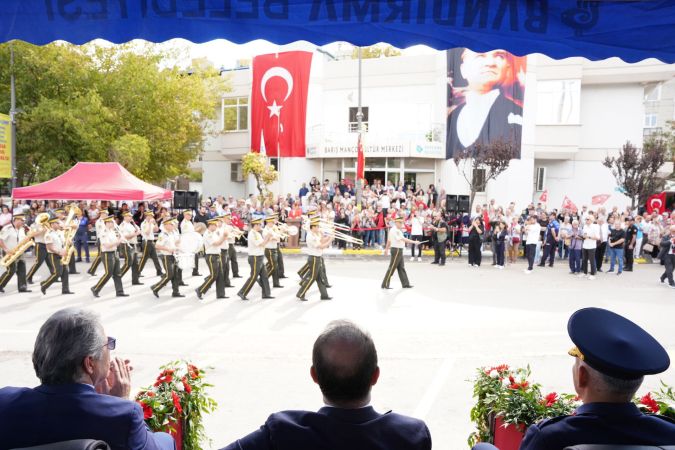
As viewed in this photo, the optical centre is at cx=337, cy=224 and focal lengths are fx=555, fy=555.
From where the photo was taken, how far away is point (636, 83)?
31.2m

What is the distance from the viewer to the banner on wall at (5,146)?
2076 cm

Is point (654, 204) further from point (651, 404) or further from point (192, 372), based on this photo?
point (192, 372)

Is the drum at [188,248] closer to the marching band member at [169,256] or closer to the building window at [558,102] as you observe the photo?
the marching band member at [169,256]

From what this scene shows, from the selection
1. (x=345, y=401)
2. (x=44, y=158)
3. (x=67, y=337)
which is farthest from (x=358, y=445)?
(x=44, y=158)

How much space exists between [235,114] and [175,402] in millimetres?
35305

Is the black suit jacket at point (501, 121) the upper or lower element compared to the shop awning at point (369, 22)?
upper

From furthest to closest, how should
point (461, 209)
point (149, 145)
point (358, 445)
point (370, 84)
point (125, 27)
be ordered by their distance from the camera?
1. point (370, 84)
2. point (149, 145)
3. point (461, 209)
4. point (125, 27)
5. point (358, 445)

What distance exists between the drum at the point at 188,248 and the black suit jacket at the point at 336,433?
11762 mm

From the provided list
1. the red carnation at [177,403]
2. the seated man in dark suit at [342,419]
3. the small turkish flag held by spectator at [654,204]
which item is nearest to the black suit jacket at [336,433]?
the seated man in dark suit at [342,419]

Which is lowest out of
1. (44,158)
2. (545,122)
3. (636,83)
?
(44,158)

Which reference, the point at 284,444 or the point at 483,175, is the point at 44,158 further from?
the point at 284,444

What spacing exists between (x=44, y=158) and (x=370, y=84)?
18301 millimetres

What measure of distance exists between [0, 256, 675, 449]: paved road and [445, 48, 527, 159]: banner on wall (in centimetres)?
1573

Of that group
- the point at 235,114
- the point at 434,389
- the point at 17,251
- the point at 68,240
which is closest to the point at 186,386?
the point at 434,389
